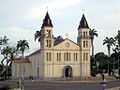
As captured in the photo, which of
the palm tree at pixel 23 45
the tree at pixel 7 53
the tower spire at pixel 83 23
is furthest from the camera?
the palm tree at pixel 23 45

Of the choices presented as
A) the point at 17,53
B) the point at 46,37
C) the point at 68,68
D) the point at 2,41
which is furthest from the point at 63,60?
the point at 2,41

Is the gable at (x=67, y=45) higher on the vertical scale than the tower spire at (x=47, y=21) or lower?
lower

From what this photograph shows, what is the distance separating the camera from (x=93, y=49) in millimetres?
106000

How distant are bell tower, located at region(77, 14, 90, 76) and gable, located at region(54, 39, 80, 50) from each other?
2060 millimetres

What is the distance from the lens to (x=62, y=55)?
80.8 metres

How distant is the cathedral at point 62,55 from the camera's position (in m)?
79.5

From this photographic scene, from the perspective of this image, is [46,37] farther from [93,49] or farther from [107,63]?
[93,49]

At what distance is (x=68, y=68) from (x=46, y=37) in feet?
34.4

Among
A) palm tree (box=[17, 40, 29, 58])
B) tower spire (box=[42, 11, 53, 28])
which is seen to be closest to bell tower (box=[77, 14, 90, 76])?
tower spire (box=[42, 11, 53, 28])

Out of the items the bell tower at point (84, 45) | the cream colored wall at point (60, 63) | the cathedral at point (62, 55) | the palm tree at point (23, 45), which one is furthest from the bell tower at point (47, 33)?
the palm tree at point (23, 45)

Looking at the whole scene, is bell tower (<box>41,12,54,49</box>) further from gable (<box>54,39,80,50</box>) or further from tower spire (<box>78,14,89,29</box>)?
tower spire (<box>78,14,89,29</box>)

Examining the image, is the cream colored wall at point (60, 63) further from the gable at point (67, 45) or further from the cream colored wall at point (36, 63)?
the cream colored wall at point (36, 63)

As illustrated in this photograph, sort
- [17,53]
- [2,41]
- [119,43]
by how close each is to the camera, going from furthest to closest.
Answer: [17,53]
[2,41]
[119,43]

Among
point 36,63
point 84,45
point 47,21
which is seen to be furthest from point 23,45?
point 84,45
